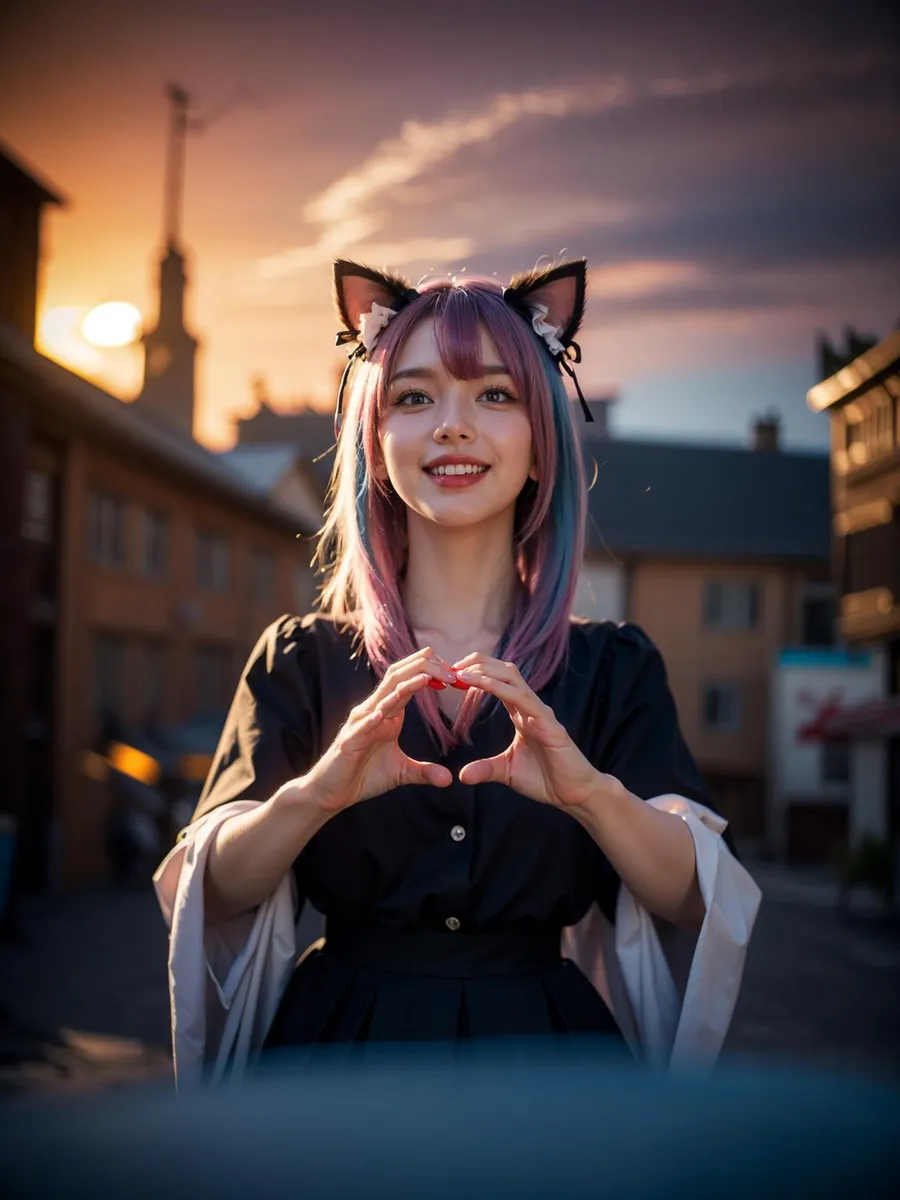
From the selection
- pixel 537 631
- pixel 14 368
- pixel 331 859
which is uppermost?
pixel 14 368

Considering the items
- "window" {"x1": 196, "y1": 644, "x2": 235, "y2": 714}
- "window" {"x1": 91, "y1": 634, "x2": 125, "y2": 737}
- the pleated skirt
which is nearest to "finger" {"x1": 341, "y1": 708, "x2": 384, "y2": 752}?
the pleated skirt

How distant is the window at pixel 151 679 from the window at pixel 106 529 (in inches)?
73.2

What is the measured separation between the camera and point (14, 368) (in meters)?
15.7

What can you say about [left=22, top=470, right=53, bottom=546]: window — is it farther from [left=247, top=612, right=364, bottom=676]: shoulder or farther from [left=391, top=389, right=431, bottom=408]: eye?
[left=391, top=389, right=431, bottom=408]: eye

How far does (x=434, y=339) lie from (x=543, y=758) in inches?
35.4

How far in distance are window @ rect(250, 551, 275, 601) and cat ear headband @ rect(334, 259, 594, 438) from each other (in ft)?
80.1

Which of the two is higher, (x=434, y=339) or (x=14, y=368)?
(x=14, y=368)

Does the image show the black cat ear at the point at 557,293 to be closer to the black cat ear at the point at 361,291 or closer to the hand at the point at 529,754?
the black cat ear at the point at 361,291

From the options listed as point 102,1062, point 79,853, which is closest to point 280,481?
point 79,853

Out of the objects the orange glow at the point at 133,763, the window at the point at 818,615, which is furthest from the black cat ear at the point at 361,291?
the window at the point at 818,615

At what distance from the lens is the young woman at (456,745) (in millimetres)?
2172

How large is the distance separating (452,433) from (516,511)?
0.39m

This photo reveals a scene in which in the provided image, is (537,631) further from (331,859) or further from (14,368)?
(14,368)

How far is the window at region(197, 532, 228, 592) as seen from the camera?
2431cm
